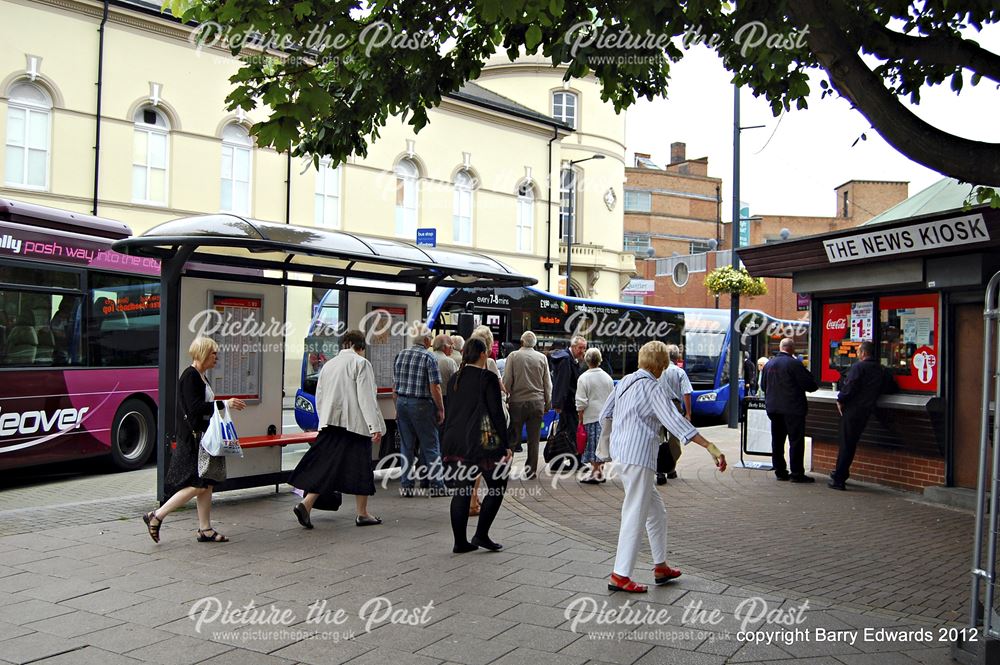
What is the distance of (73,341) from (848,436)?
10.3m

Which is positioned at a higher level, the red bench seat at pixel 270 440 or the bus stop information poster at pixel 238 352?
the bus stop information poster at pixel 238 352

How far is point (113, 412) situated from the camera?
11.9 meters

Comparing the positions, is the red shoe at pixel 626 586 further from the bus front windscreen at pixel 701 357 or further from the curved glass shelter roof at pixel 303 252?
the bus front windscreen at pixel 701 357

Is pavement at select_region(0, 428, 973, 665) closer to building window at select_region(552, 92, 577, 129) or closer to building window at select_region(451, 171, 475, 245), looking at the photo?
building window at select_region(451, 171, 475, 245)

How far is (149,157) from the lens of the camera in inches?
879

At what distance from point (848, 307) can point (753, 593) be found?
21.9 ft

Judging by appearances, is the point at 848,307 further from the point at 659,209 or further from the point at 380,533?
the point at 659,209

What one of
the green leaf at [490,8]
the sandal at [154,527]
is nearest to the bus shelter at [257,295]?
the sandal at [154,527]

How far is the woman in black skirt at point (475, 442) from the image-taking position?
7146 millimetres

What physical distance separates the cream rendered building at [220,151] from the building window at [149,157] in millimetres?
35

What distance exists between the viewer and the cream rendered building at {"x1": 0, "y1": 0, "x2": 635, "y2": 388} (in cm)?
2027

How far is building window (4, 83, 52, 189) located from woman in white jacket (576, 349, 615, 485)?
615 inches

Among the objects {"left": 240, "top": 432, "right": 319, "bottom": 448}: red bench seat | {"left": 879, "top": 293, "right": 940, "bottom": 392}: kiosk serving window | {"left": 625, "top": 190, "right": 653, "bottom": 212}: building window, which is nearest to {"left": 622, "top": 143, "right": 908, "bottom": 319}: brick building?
{"left": 625, "top": 190, "right": 653, "bottom": 212}: building window

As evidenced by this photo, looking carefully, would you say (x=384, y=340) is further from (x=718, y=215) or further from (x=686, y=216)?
(x=686, y=216)
